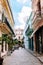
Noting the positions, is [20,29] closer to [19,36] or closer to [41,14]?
[19,36]

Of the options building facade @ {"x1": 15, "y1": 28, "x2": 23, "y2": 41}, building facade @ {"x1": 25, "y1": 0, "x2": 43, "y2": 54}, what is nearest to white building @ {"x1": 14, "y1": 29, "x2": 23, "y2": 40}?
building facade @ {"x1": 15, "y1": 28, "x2": 23, "y2": 41}

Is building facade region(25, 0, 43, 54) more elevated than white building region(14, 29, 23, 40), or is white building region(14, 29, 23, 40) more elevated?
white building region(14, 29, 23, 40)

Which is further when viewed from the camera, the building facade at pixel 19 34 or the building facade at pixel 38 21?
the building facade at pixel 19 34

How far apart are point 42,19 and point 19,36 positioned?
11942cm

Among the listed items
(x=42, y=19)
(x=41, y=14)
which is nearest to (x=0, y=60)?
(x=42, y=19)

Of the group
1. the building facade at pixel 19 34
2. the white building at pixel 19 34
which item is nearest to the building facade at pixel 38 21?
the white building at pixel 19 34

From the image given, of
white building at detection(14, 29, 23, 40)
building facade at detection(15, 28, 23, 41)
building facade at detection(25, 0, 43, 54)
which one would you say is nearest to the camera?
building facade at detection(25, 0, 43, 54)

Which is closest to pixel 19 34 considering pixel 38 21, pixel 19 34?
pixel 19 34

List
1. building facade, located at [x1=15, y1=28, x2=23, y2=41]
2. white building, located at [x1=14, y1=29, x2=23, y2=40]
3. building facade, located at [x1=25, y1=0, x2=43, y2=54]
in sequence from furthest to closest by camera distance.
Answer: building facade, located at [x1=15, y1=28, x2=23, y2=41] → white building, located at [x1=14, y1=29, x2=23, y2=40] → building facade, located at [x1=25, y1=0, x2=43, y2=54]

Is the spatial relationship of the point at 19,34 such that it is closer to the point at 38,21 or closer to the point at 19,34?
the point at 19,34

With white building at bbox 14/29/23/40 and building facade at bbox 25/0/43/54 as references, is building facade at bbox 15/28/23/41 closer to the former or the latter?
white building at bbox 14/29/23/40

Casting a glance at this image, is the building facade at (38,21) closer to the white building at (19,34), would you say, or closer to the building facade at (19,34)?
the white building at (19,34)

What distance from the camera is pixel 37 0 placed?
107 ft

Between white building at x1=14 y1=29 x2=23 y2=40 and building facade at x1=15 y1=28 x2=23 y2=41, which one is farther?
building facade at x1=15 y1=28 x2=23 y2=41
